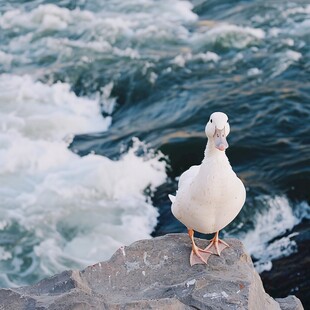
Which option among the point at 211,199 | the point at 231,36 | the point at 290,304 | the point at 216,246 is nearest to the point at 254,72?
the point at 231,36

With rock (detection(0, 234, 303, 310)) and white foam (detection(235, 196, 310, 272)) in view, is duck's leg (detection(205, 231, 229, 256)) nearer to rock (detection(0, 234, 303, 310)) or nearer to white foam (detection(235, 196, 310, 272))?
rock (detection(0, 234, 303, 310))

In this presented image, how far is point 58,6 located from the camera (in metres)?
15.7

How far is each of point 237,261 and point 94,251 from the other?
355 centimetres

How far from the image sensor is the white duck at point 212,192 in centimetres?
447

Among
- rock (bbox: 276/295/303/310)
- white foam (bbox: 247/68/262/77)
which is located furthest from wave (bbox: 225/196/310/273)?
white foam (bbox: 247/68/262/77)

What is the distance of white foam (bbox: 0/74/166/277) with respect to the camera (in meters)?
8.25

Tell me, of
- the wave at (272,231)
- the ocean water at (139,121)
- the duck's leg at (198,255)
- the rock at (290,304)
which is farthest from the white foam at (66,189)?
the duck's leg at (198,255)

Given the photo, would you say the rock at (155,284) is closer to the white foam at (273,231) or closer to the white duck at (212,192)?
the white duck at (212,192)

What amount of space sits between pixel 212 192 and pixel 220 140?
363mm

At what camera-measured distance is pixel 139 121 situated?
11.0 m

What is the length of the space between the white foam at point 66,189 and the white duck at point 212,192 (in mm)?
3397

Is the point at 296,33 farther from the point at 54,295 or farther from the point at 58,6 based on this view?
the point at 54,295

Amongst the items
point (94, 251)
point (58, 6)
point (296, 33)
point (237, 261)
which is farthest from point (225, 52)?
point (237, 261)

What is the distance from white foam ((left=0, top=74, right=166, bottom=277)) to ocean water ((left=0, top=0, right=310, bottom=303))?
0.02m
